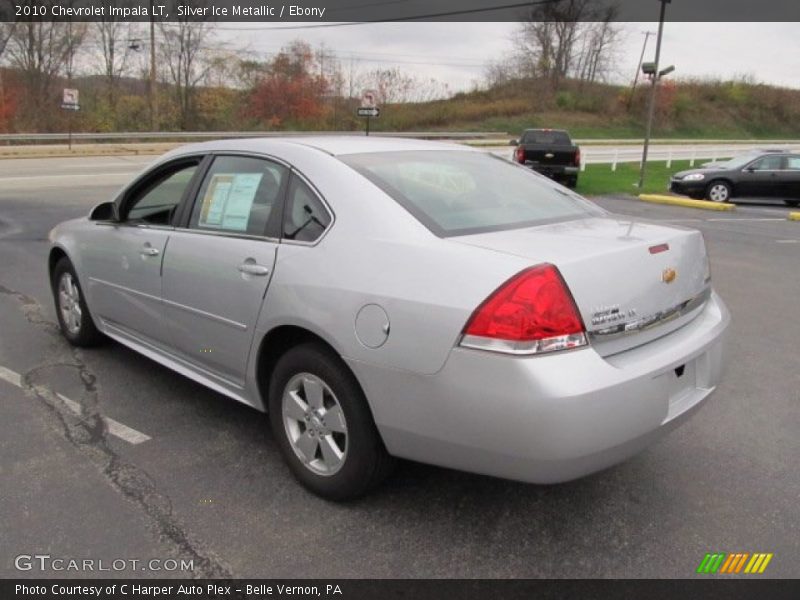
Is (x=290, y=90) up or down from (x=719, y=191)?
up

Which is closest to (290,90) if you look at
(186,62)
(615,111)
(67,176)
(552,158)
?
(186,62)

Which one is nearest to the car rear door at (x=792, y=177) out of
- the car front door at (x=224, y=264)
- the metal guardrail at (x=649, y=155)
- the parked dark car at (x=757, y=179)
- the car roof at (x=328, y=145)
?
the parked dark car at (x=757, y=179)

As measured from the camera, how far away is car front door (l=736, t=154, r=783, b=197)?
1717 centimetres

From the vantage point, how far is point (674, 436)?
144 inches

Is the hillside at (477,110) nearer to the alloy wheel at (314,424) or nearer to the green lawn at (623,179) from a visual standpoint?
the green lawn at (623,179)

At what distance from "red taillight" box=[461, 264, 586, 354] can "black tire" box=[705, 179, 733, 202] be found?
17052 mm

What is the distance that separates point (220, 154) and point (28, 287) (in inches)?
166

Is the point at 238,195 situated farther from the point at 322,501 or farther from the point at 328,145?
the point at 322,501

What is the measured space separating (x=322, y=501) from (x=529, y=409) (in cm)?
116

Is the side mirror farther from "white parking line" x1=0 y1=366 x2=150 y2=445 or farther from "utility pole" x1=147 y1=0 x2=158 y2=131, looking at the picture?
"utility pole" x1=147 y1=0 x2=158 y2=131

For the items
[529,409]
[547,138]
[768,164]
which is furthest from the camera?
[547,138]

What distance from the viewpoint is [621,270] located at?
8.36ft

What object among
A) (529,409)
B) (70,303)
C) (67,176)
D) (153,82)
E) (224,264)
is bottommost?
(70,303)

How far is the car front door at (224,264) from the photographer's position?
3119 mm
